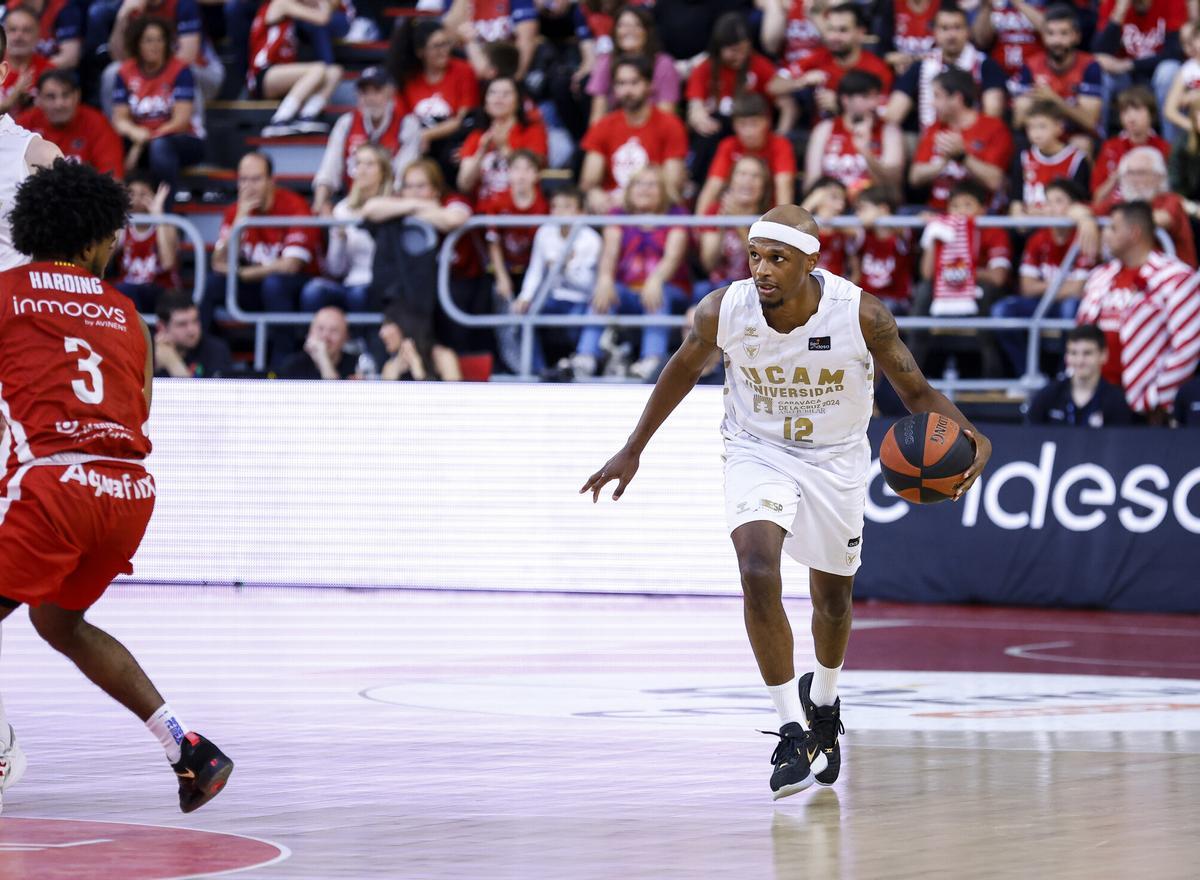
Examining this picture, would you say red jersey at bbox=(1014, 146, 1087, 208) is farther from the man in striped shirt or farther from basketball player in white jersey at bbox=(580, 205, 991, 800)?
basketball player in white jersey at bbox=(580, 205, 991, 800)

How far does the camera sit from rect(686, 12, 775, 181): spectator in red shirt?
17250 mm

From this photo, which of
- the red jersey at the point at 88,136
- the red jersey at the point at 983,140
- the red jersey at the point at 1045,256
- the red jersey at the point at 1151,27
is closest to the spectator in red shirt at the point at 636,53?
the red jersey at the point at 983,140

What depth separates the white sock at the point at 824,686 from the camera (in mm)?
7617

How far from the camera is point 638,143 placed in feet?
55.4

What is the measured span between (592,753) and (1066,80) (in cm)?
1060

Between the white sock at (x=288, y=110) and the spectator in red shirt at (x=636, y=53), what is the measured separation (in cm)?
325

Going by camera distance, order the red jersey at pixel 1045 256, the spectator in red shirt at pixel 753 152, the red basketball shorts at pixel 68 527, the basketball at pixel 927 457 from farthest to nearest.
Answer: the spectator in red shirt at pixel 753 152, the red jersey at pixel 1045 256, the basketball at pixel 927 457, the red basketball shorts at pixel 68 527

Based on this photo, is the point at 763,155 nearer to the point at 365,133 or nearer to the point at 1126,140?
the point at 1126,140

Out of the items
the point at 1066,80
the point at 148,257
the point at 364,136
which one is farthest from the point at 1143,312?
the point at 148,257

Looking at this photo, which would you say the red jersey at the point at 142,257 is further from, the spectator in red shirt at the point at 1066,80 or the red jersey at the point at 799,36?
the spectator in red shirt at the point at 1066,80

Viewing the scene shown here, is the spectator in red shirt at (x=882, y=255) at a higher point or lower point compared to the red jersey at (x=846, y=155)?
lower

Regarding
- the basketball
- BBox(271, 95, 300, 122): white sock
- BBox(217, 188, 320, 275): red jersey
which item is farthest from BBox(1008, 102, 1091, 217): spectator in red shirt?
the basketball

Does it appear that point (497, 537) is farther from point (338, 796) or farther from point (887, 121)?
point (338, 796)

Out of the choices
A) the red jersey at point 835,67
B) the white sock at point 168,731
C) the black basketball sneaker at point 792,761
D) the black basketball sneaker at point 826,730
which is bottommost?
the black basketball sneaker at point 826,730
